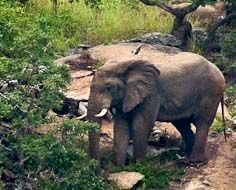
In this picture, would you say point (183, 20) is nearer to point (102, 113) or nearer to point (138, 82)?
point (138, 82)

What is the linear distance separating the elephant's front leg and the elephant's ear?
0.55 ft

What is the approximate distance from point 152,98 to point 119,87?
2.01 feet

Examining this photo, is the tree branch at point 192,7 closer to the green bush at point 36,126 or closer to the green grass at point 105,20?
the green grass at point 105,20

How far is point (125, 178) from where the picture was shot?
15500mm

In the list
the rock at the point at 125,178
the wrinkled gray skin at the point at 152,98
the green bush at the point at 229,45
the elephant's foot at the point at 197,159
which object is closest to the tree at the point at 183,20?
the green bush at the point at 229,45

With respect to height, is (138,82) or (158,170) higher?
(138,82)

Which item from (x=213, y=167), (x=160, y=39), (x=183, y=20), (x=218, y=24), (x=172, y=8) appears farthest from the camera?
(x=183, y=20)

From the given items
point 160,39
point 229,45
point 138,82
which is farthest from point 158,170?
point 160,39

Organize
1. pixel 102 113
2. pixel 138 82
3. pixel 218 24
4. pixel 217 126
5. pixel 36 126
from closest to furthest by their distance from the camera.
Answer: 1. pixel 36 126
2. pixel 102 113
3. pixel 138 82
4. pixel 217 126
5. pixel 218 24

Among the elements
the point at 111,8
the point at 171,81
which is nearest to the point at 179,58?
the point at 171,81

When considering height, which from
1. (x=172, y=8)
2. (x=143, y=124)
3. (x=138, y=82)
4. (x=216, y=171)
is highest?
(x=138, y=82)

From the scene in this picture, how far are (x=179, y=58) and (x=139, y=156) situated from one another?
1629 mm

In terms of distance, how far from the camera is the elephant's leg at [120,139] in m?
16.1

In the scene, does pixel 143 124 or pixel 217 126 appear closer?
pixel 143 124
